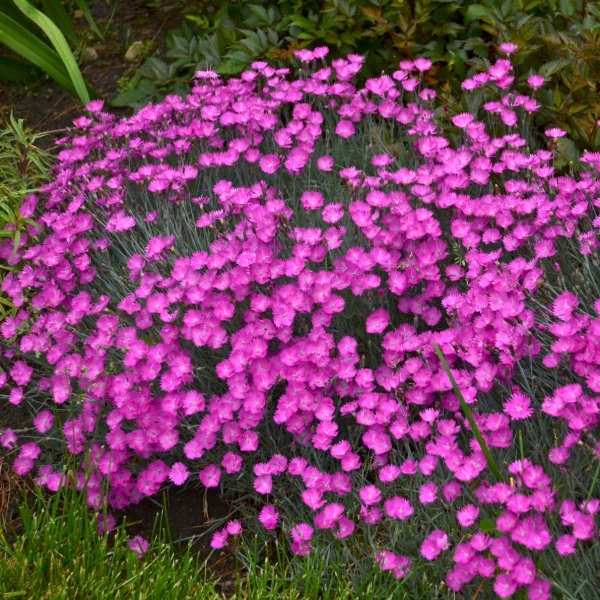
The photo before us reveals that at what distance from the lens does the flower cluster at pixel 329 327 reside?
2.36 metres

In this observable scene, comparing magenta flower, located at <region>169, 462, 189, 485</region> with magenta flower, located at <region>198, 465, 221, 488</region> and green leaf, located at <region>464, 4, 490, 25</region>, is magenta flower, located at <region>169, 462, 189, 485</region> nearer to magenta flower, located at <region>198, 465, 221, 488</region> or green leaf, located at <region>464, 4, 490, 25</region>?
magenta flower, located at <region>198, 465, 221, 488</region>

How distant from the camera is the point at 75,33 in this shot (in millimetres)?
5285

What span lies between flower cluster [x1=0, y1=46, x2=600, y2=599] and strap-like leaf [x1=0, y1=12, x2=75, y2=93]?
1.02m

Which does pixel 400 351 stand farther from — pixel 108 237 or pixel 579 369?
pixel 108 237

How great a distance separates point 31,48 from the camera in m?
4.32

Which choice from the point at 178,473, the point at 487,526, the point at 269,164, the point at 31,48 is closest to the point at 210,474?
the point at 178,473

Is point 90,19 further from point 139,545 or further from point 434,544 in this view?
point 434,544

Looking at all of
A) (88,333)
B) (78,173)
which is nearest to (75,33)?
(78,173)

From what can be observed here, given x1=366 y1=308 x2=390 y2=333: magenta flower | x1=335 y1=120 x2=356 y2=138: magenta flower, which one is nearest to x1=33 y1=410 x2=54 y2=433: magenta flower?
x1=366 y1=308 x2=390 y2=333: magenta flower

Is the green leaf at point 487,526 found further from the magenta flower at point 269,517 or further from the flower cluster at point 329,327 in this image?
the magenta flower at point 269,517

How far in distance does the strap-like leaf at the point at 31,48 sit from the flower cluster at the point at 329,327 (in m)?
1.02

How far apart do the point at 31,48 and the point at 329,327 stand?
95.0 inches

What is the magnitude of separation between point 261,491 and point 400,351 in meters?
0.60

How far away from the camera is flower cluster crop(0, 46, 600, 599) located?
7.73 feet
